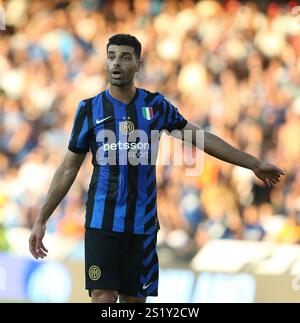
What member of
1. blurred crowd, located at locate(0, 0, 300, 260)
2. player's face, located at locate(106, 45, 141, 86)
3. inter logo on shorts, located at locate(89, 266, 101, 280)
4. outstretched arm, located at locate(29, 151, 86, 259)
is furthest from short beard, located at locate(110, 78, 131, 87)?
blurred crowd, located at locate(0, 0, 300, 260)

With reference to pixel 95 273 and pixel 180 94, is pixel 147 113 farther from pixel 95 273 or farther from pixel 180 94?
pixel 180 94

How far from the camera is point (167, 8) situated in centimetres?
1154

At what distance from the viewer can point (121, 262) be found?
5.39m

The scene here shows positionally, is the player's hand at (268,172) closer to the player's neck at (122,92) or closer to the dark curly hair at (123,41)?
the player's neck at (122,92)

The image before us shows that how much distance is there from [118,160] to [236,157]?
31.0 inches

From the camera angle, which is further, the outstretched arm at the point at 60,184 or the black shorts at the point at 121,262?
the outstretched arm at the point at 60,184

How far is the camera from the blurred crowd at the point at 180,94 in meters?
9.88

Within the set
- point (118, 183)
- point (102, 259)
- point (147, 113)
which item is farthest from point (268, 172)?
point (102, 259)

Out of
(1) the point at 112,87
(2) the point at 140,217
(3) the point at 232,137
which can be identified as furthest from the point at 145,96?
(3) the point at 232,137

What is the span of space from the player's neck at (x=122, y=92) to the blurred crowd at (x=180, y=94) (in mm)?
4064

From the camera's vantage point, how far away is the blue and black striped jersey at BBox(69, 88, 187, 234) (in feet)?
17.6

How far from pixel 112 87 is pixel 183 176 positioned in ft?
15.5

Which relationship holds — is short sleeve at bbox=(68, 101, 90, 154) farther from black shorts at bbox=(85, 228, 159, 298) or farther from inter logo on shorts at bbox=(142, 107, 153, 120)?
black shorts at bbox=(85, 228, 159, 298)

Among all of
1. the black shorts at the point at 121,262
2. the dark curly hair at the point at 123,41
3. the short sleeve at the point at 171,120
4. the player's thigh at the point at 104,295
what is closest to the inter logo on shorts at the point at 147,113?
the short sleeve at the point at 171,120
